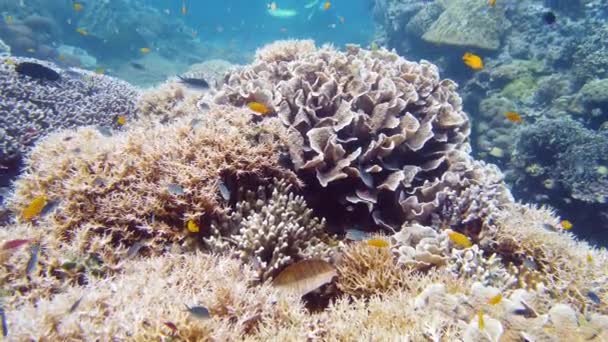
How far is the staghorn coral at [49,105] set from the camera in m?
6.13

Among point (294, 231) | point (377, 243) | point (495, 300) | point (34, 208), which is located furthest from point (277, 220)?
point (34, 208)

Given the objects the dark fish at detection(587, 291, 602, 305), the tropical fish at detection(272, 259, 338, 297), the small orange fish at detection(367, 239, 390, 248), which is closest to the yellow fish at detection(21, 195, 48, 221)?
the tropical fish at detection(272, 259, 338, 297)

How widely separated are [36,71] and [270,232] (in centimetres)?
642

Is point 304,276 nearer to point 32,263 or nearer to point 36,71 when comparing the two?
point 32,263

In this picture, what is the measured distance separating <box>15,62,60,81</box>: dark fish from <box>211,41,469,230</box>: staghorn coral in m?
4.18

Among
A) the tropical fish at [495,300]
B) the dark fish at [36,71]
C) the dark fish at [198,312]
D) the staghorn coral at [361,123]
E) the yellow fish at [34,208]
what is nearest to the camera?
the dark fish at [198,312]

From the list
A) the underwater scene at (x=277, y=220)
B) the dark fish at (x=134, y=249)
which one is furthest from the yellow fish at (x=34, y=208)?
the dark fish at (x=134, y=249)

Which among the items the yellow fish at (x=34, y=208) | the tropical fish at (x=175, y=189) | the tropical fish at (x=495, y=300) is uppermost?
the tropical fish at (x=175, y=189)

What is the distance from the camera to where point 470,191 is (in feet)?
14.4

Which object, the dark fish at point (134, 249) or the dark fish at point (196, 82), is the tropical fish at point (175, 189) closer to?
the dark fish at point (134, 249)

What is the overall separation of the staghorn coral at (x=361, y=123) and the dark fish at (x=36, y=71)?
13.7 feet

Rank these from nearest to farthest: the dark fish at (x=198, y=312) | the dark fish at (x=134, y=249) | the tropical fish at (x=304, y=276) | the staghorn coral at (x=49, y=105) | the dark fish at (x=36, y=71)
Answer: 1. the dark fish at (x=198, y=312)
2. the tropical fish at (x=304, y=276)
3. the dark fish at (x=134, y=249)
4. the staghorn coral at (x=49, y=105)
5. the dark fish at (x=36, y=71)

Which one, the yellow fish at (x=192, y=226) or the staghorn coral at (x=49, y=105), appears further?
the staghorn coral at (x=49, y=105)

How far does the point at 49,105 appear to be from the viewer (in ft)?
22.8
